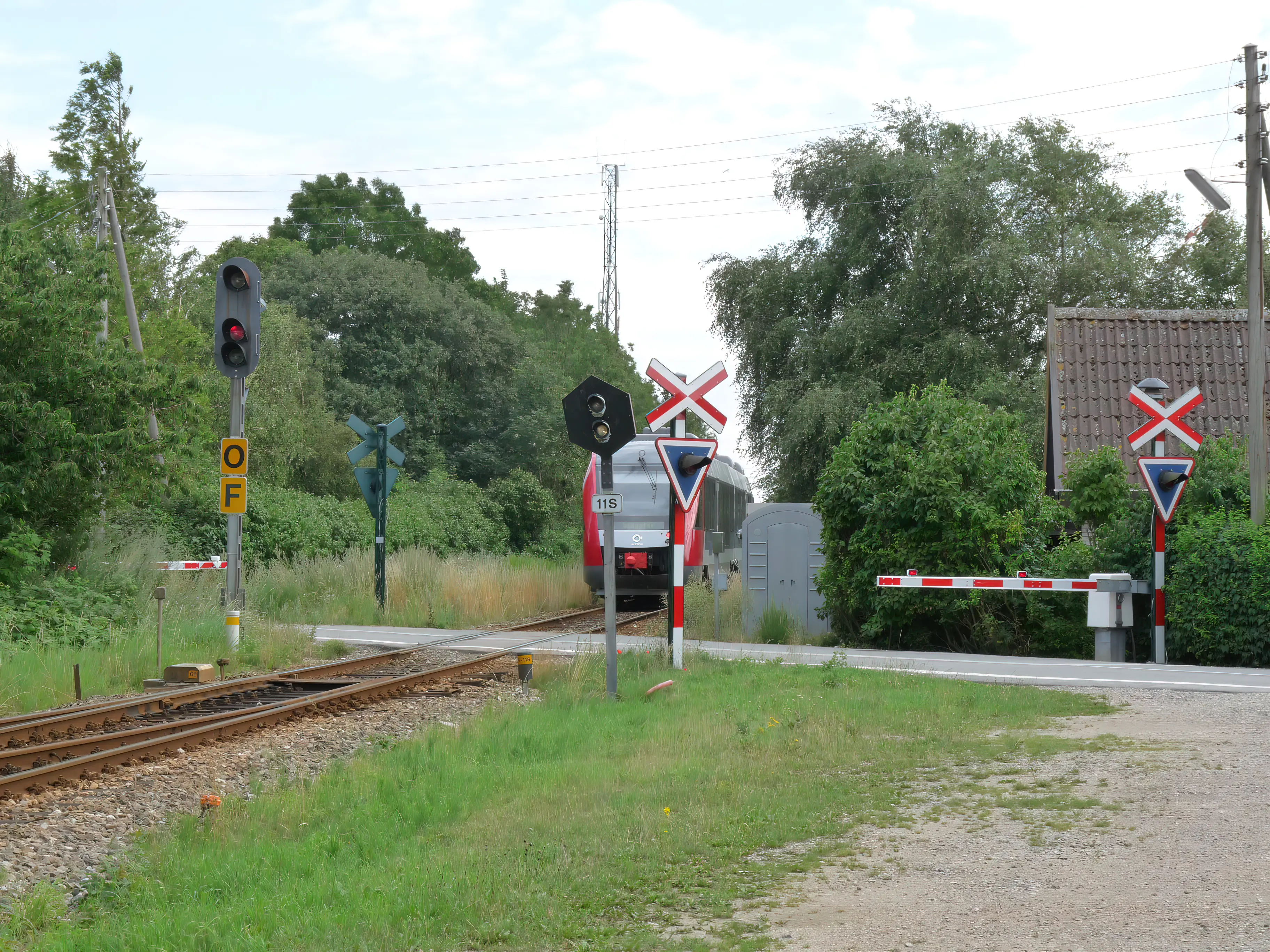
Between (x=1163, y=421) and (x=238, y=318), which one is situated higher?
(x=238, y=318)

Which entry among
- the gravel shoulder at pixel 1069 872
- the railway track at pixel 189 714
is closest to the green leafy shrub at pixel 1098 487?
the railway track at pixel 189 714

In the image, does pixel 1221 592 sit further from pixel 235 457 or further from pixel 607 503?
pixel 235 457

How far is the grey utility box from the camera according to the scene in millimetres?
20562

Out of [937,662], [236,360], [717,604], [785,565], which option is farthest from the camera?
[785,565]

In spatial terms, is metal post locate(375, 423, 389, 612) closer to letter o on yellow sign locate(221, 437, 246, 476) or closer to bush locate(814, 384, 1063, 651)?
letter o on yellow sign locate(221, 437, 246, 476)

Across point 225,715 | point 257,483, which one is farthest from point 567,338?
point 225,715

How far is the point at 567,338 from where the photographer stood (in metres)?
76.2

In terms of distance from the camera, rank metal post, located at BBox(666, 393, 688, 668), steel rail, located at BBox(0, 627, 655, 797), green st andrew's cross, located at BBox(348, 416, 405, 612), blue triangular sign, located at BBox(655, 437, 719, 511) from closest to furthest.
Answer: steel rail, located at BBox(0, 627, 655, 797)
blue triangular sign, located at BBox(655, 437, 719, 511)
metal post, located at BBox(666, 393, 688, 668)
green st andrew's cross, located at BBox(348, 416, 405, 612)

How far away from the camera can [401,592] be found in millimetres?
24344

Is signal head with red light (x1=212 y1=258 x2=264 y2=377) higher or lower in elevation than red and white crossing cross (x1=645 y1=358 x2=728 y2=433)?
higher

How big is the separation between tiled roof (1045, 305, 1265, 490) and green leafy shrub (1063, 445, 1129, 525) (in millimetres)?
5374

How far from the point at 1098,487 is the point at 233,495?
39.3 ft

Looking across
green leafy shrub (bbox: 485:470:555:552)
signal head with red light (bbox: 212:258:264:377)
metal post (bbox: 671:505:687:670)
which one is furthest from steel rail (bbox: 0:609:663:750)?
green leafy shrub (bbox: 485:470:555:552)

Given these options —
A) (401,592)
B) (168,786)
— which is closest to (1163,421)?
(168,786)
